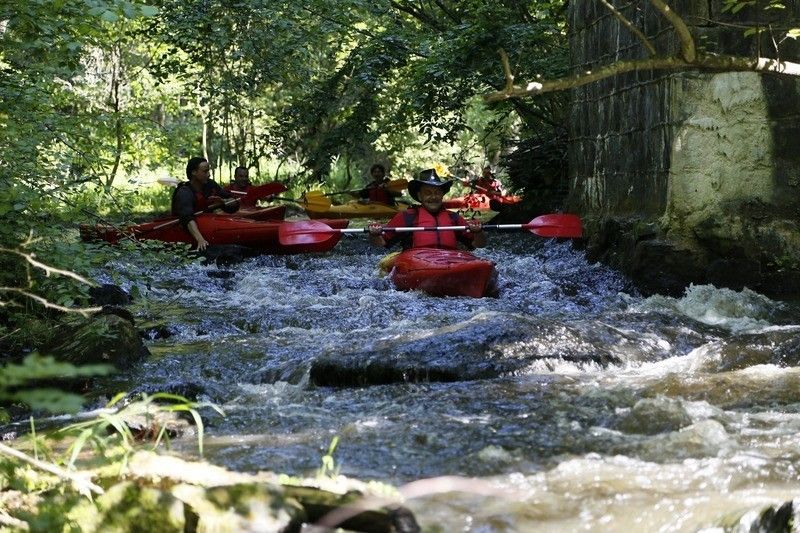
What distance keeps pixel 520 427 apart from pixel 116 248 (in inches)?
116

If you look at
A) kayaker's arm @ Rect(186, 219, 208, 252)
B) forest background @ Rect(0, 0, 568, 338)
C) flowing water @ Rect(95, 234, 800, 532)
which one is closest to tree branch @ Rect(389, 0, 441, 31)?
forest background @ Rect(0, 0, 568, 338)

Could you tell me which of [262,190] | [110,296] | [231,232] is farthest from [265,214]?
[110,296]

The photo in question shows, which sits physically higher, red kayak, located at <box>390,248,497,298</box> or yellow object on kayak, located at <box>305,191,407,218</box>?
yellow object on kayak, located at <box>305,191,407,218</box>

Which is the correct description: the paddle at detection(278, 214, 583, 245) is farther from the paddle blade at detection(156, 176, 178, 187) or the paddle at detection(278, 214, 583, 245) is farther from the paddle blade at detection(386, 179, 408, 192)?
the paddle blade at detection(386, 179, 408, 192)

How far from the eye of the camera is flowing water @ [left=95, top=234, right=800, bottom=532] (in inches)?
145

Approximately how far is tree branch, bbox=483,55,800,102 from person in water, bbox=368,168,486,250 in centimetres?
406

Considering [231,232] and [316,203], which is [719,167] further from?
[316,203]

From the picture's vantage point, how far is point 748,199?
842 centimetres

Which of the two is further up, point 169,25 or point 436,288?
point 169,25

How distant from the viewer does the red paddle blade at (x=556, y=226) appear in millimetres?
9719

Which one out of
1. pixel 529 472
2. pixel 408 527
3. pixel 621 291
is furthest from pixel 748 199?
pixel 408 527

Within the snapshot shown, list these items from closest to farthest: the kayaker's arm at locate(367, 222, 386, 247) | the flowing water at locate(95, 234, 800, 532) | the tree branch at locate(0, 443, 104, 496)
Result: 1. the tree branch at locate(0, 443, 104, 496)
2. the flowing water at locate(95, 234, 800, 532)
3. the kayaker's arm at locate(367, 222, 386, 247)

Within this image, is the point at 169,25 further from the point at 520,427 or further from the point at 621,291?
the point at 520,427

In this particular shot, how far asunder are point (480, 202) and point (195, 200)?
6.97m
